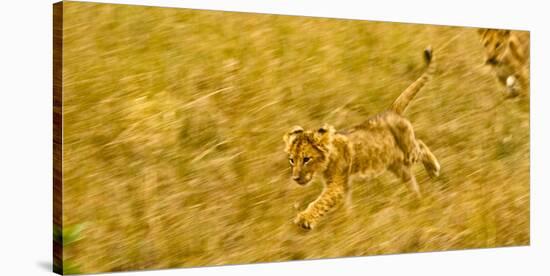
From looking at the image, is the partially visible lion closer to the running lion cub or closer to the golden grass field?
the golden grass field

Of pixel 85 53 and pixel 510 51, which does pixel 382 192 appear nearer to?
pixel 510 51

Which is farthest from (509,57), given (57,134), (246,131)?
(57,134)

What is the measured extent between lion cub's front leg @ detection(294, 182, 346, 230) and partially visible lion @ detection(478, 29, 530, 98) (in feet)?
Result: 6.53

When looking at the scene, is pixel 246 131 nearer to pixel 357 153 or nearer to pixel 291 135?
pixel 291 135

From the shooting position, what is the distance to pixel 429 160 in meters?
8.66

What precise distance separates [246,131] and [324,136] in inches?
29.0

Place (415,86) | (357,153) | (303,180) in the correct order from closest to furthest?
(303,180) → (357,153) → (415,86)

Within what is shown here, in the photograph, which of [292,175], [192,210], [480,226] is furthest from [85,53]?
[480,226]

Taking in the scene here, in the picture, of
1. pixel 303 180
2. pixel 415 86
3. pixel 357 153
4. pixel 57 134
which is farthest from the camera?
pixel 415 86

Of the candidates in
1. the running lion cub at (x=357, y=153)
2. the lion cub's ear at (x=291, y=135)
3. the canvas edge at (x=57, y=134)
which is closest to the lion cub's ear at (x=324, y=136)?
the running lion cub at (x=357, y=153)

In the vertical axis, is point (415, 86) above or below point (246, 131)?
above

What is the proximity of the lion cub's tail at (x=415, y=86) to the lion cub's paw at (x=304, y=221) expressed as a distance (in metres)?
1.26

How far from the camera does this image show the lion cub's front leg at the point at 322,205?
8016 mm

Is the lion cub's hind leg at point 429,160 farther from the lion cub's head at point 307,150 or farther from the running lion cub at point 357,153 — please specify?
the lion cub's head at point 307,150
